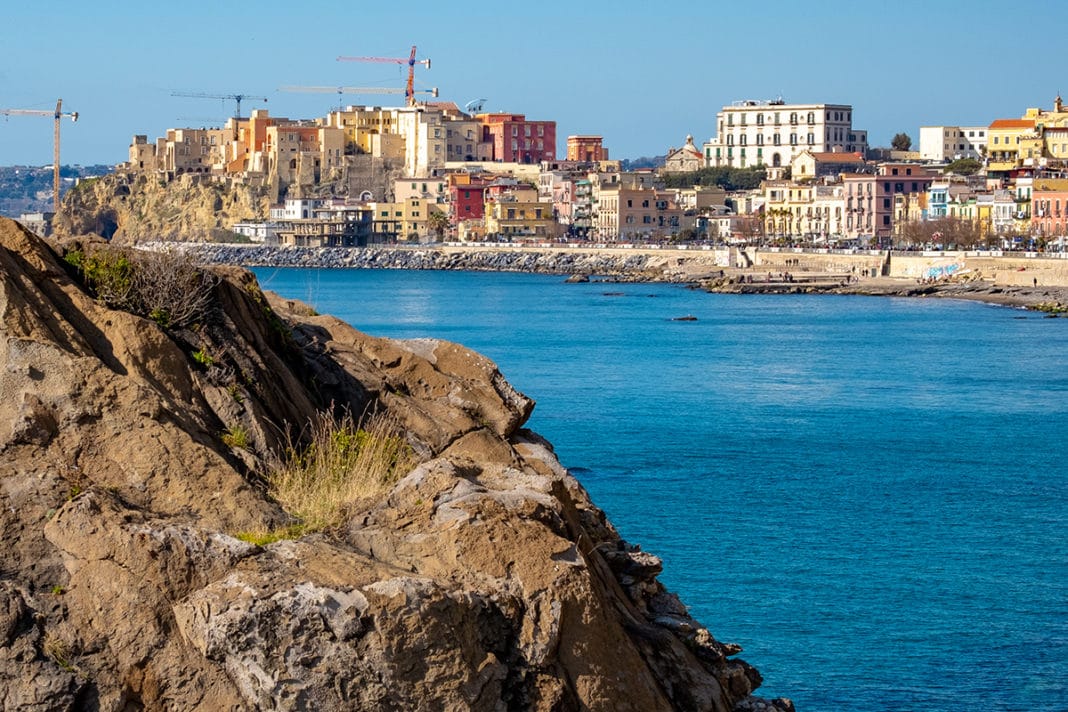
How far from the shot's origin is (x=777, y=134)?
150875 mm

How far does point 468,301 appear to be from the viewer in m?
83.5

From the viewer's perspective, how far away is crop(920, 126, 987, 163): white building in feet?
460

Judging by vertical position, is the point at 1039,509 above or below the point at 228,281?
below

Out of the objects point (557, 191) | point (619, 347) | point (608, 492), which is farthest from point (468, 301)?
point (608, 492)

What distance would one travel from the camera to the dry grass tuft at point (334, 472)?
5.98m

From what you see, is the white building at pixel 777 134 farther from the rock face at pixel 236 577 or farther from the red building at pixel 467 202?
the rock face at pixel 236 577

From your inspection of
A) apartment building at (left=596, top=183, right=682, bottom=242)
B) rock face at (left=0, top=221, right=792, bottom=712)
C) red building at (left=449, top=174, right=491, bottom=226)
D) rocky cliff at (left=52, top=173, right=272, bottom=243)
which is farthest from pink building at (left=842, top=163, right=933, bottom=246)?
rock face at (left=0, top=221, right=792, bottom=712)

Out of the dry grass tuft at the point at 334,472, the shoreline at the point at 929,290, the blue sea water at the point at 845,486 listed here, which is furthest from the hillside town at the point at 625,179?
the dry grass tuft at the point at 334,472

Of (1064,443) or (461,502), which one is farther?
(1064,443)

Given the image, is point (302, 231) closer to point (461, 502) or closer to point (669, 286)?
point (669, 286)

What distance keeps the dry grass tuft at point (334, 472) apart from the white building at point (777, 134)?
143m

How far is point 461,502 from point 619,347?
45.2m

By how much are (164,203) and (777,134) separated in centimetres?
5365

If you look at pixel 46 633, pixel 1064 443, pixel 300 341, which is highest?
pixel 300 341
